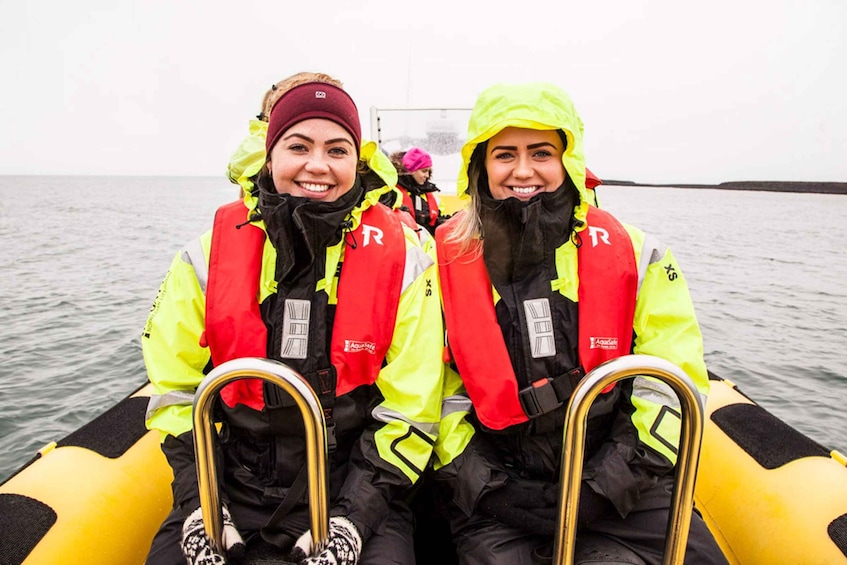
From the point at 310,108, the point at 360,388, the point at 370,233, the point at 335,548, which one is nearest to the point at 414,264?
the point at 370,233

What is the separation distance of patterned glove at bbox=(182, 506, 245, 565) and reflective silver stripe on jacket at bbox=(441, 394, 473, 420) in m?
0.79

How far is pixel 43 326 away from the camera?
7.58 m

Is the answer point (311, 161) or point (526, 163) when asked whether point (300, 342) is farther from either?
point (526, 163)

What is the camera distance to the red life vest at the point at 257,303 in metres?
1.82

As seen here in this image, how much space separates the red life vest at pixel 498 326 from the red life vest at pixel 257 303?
25 centimetres

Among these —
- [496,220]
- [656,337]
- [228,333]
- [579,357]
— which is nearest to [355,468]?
[228,333]

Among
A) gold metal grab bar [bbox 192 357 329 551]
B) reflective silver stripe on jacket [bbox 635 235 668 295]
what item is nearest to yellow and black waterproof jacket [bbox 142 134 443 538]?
gold metal grab bar [bbox 192 357 329 551]

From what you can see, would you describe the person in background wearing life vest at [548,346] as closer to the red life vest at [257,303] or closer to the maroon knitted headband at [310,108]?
the red life vest at [257,303]

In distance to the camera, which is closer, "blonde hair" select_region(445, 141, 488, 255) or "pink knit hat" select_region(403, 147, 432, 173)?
"blonde hair" select_region(445, 141, 488, 255)

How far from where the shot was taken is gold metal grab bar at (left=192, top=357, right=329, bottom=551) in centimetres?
119

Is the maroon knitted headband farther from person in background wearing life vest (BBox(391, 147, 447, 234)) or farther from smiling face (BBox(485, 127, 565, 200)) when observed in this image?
person in background wearing life vest (BBox(391, 147, 447, 234))

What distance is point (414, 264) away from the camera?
205cm

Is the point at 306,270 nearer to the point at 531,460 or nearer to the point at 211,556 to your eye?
the point at 211,556

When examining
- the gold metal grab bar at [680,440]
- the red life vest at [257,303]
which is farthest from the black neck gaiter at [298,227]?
the gold metal grab bar at [680,440]
